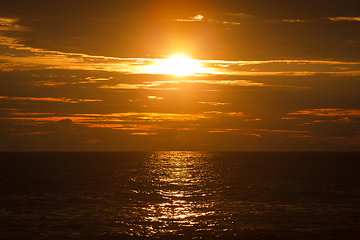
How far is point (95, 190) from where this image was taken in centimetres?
7075

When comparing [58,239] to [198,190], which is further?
[198,190]

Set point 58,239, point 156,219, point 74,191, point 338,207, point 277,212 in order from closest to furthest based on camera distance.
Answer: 1. point 58,239
2. point 156,219
3. point 277,212
4. point 338,207
5. point 74,191

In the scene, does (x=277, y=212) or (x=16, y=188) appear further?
(x=16, y=188)

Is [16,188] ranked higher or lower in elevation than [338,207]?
lower

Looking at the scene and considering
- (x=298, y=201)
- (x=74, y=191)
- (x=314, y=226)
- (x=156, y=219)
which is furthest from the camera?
(x=74, y=191)

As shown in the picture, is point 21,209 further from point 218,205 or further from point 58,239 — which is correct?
point 218,205

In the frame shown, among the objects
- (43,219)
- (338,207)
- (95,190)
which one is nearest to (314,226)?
(338,207)

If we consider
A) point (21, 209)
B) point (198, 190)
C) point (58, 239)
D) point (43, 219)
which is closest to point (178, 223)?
point (58, 239)

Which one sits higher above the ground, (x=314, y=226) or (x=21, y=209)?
(x=314, y=226)

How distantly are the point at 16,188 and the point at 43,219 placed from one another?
35.2m

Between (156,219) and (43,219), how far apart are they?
13.1 m

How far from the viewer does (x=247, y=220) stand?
1679 inches

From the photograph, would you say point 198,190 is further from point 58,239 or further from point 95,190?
point 58,239

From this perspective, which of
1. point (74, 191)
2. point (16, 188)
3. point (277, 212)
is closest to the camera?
point (277, 212)
